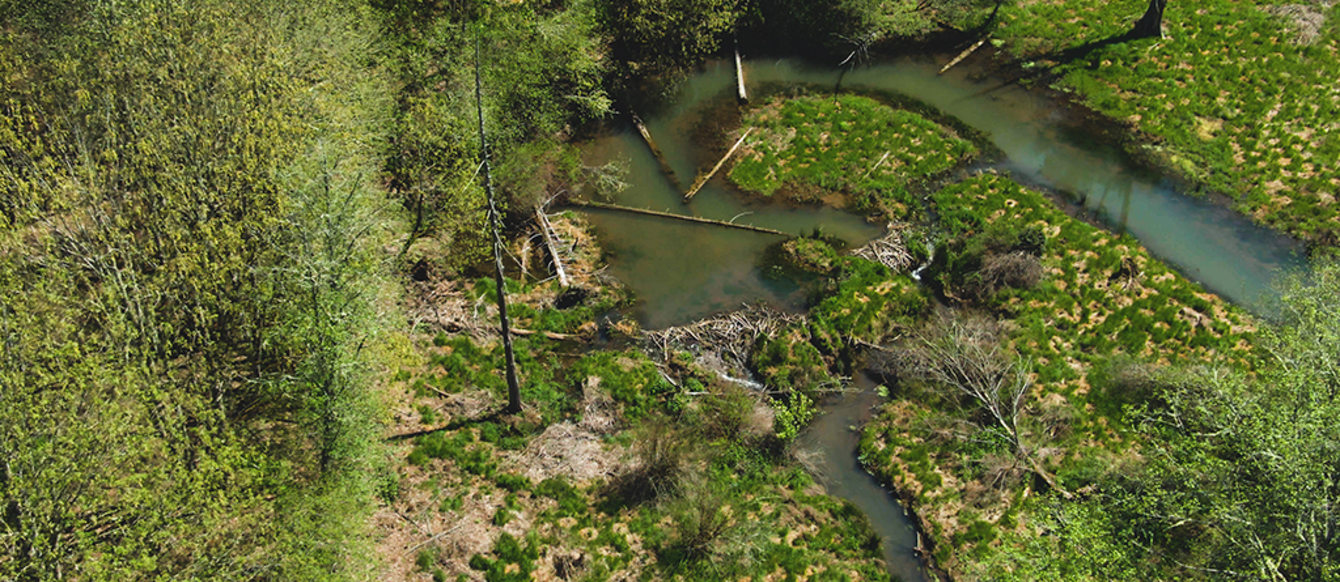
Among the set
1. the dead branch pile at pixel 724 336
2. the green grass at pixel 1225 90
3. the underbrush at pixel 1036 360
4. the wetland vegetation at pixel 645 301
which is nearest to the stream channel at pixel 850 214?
the wetland vegetation at pixel 645 301

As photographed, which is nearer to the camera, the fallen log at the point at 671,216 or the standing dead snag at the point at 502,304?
the standing dead snag at the point at 502,304

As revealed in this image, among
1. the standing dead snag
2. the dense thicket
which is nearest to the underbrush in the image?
the standing dead snag

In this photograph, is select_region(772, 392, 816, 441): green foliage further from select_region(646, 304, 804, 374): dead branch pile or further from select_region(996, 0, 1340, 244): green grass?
select_region(996, 0, 1340, 244): green grass

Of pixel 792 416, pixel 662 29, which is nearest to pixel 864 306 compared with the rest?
pixel 792 416

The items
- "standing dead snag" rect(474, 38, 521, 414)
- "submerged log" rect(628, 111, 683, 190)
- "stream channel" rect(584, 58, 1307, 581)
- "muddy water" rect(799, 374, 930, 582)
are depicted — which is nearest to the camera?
"standing dead snag" rect(474, 38, 521, 414)

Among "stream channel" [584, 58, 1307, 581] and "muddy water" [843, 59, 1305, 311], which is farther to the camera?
"muddy water" [843, 59, 1305, 311]

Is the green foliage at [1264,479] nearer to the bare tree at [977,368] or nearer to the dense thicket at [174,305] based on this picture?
the bare tree at [977,368]

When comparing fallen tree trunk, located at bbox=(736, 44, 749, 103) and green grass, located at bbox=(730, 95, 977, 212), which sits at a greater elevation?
fallen tree trunk, located at bbox=(736, 44, 749, 103)
